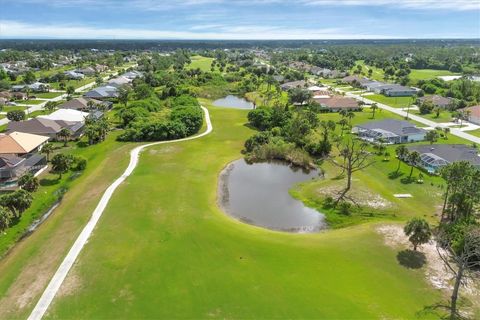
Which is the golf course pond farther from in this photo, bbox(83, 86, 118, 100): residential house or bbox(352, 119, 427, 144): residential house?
bbox(83, 86, 118, 100): residential house

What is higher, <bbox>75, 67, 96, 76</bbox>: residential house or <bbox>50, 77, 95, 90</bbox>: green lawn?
<bbox>75, 67, 96, 76</bbox>: residential house

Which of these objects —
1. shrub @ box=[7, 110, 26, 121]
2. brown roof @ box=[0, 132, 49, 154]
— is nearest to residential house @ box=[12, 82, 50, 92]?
shrub @ box=[7, 110, 26, 121]

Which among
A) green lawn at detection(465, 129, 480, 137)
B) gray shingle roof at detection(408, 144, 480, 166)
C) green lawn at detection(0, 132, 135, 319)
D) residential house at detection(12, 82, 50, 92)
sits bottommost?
green lawn at detection(0, 132, 135, 319)

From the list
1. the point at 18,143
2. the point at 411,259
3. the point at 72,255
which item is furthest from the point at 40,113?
the point at 411,259

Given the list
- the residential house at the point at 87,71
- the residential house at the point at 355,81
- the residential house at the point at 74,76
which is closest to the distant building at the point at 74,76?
the residential house at the point at 74,76

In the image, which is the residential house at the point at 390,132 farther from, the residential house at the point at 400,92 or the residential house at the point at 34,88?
the residential house at the point at 34,88

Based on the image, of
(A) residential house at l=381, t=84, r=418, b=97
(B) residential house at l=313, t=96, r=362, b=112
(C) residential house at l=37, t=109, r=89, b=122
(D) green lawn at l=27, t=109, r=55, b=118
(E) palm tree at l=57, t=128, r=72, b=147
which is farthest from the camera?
(A) residential house at l=381, t=84, r=418, b=97

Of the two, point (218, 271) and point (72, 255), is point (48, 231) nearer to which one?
point (72, 255)

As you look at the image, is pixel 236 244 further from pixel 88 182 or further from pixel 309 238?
pixel 88 182

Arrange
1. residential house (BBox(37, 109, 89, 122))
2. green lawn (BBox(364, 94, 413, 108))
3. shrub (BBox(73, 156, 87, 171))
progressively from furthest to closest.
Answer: green lawn (BBox(364, 94, 413, 108)) < residential house (BBox(37, 109, 89, 122)) < shrub (BBox(73, 156, 87, 171))
